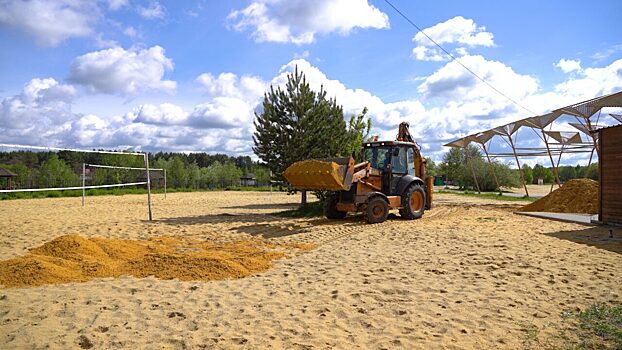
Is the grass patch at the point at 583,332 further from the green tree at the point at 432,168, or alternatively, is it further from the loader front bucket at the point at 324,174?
the green tree at the point at 432,168

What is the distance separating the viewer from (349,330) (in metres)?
3.94

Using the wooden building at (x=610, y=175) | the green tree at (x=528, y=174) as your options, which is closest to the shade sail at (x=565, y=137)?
the wooden building at (x=610, y=175)

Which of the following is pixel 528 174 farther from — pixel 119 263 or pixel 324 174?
pixel 119 263

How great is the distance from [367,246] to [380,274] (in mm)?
2332

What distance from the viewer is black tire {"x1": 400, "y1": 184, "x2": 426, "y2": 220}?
12.8m

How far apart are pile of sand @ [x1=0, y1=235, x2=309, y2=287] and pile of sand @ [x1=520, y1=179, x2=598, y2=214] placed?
12.4 m

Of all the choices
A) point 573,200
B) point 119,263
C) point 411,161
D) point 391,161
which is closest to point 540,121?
point 573,200

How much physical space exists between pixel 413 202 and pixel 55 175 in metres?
40.9

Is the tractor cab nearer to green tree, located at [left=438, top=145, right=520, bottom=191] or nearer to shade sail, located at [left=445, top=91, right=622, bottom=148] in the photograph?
shade sail, located at [left=445, top=91, right=622, bottom=148]

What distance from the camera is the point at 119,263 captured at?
6.57m

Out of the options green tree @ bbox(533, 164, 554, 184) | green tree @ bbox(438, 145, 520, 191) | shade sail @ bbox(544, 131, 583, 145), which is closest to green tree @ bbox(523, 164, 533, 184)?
green tree @ bbox(533, 164, 554, 184)

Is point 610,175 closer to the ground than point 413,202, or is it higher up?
higher up

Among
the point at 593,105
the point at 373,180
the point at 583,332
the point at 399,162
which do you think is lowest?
→ the point at 583,332

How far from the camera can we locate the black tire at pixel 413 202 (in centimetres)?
1275
